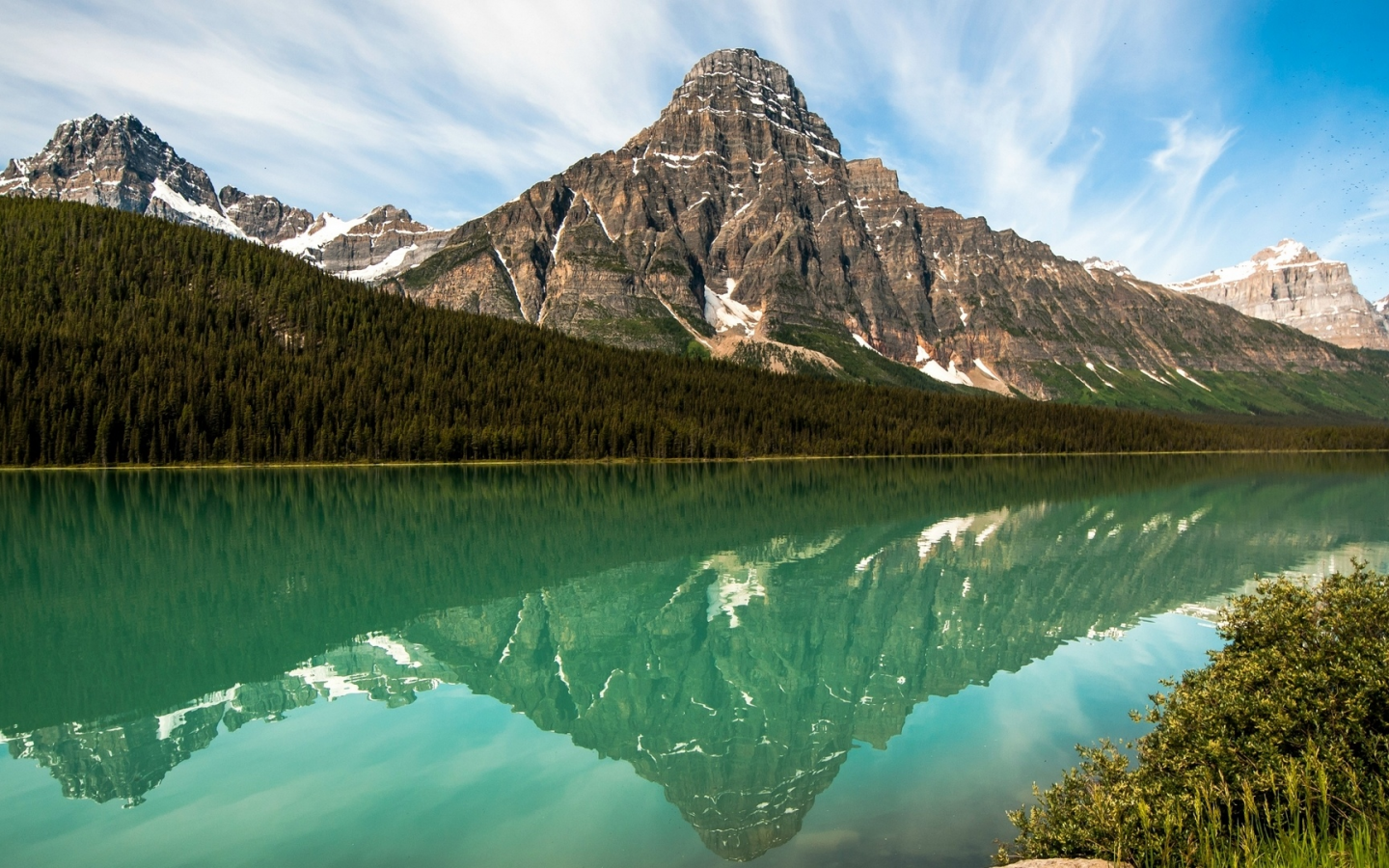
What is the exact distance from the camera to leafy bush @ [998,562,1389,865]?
7.93 m

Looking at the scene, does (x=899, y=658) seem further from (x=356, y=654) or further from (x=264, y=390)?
(x=264, y=390)

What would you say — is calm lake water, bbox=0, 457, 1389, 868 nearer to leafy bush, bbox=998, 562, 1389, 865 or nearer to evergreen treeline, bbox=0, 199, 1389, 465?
leafy bush, bbox=998, 562, 1389, 865

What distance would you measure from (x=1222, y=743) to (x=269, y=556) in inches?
1364

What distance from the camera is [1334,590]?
9.88 metres

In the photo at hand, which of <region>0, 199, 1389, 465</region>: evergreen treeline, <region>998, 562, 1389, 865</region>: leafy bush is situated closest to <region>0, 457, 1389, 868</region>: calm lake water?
<region>998, 562, 1389, 865</region>: leafy bush

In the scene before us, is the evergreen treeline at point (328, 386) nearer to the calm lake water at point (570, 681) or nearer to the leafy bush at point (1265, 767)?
the calm lake water at point (570, 681)

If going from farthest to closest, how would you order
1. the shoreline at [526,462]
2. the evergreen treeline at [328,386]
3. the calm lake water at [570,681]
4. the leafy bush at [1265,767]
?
the evergreen treeline at [328,386] → the shoreline at [526,462] → the calm lake water at [570,681] → the leafy bush at [1265,767]

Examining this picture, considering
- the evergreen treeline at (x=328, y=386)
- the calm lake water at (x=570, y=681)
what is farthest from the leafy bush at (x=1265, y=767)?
the evergreen treeline at (x=328, y=386)

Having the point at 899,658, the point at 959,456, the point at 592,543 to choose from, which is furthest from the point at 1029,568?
the point at 959,456

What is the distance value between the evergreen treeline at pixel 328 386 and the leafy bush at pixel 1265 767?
11305cm

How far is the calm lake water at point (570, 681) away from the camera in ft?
38.0

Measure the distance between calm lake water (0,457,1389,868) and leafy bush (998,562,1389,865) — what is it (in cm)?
254

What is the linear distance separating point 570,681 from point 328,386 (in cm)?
11455

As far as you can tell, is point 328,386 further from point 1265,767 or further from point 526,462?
point 1265,767
